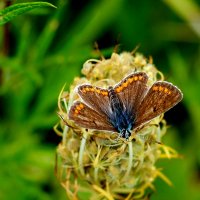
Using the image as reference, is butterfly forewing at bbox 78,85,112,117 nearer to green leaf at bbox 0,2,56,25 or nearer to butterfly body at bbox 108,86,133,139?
butterfly body at bbox 108,86,133,139

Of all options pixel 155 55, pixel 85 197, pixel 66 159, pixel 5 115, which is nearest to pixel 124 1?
pixel 155 55

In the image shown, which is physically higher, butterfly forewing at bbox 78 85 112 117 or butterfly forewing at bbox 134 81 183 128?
butterfly forewing at bbox 78 85 112 117

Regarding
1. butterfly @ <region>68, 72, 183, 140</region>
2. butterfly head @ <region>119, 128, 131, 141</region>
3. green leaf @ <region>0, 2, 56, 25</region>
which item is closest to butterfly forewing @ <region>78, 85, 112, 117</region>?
butterfly @ <region>68, 72, 183, 140</region>

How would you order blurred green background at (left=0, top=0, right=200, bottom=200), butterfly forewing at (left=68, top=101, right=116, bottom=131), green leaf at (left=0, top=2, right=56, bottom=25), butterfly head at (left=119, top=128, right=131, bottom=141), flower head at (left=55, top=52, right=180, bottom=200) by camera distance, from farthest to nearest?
blurred green background at (left=0, top=0, right=200, bottom=200) → flower head at (left=55, top=52, right=180, bottom=200) → butterfly head at (left=119, top=128, right=131, bottom=141) → butterfly forewing at (left=68, top=101, right=116, bottom=131) → green leaf at (left=0, top=2, right=56, bottom=25)

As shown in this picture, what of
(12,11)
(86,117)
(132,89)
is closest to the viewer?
(12,11)

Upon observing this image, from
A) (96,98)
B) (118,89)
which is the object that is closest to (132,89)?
(118,89)

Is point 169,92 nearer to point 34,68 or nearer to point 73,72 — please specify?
point 34,68

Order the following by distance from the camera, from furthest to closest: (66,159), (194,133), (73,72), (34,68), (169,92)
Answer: (194,133) < (73,72) < (34,68) < (66,159) < (169,92)

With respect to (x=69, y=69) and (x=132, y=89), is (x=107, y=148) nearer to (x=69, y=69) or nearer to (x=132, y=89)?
(x=132, y=89)
